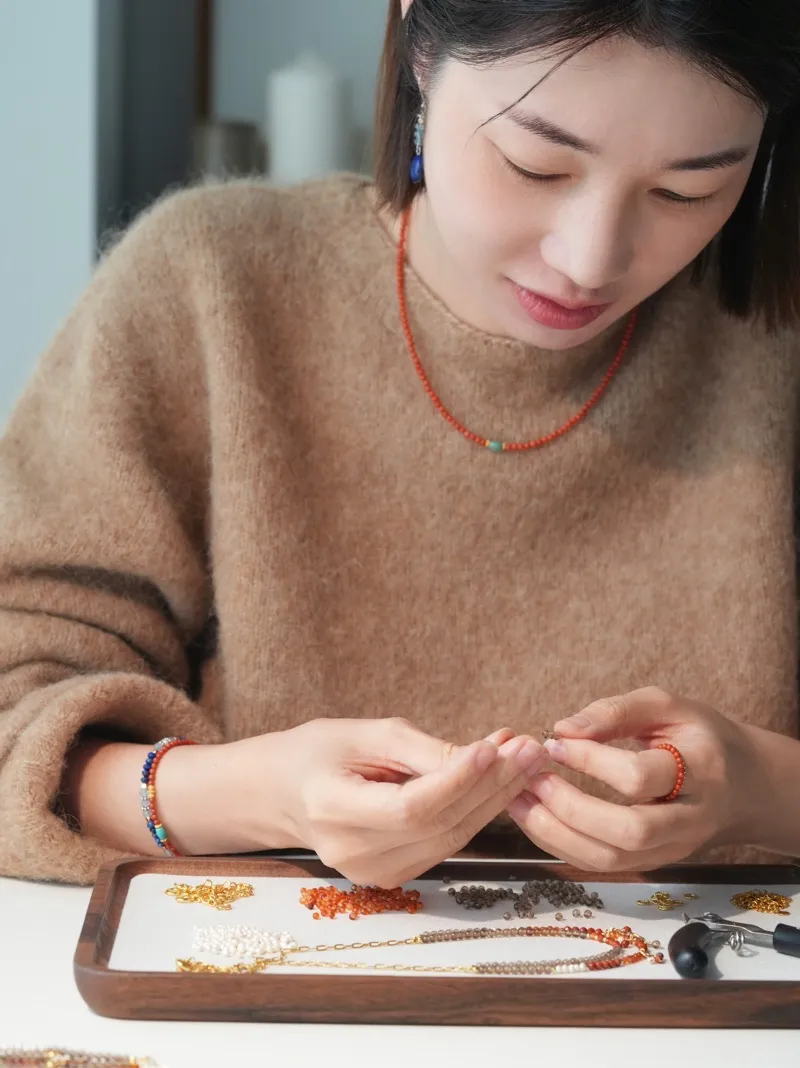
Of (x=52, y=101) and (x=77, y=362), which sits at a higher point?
(x=52, y=101)

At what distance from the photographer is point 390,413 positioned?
999mm

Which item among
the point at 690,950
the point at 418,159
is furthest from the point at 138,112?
the point at 690,950

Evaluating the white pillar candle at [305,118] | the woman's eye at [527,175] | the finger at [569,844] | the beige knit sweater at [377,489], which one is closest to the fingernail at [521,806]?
the finger at [569,844]

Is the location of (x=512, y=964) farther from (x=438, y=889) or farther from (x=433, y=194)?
(x=433, y=194)

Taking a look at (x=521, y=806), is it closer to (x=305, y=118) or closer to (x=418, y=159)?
(x=418, y=159)

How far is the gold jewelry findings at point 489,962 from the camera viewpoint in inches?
26.6

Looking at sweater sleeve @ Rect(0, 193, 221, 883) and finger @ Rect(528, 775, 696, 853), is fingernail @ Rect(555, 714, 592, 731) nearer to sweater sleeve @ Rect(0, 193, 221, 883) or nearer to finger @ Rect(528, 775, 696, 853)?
finger @ Rect(528, 775, 696, 853)

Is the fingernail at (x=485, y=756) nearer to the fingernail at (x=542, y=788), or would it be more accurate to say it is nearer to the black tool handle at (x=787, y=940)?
the fingernail at (x=542, y=788)

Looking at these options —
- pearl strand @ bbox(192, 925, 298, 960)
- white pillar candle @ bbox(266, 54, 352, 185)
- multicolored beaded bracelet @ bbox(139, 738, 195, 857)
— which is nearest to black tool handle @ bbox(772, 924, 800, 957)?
pearl strand @ bbox(192, 925, 298, 960)

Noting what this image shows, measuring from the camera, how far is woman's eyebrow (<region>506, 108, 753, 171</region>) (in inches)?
29.2

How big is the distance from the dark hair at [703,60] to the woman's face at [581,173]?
1 cm

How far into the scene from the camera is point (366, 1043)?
0.63m

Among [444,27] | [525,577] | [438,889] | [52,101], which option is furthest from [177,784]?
A: [52,101]

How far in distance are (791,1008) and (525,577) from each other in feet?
1.39
